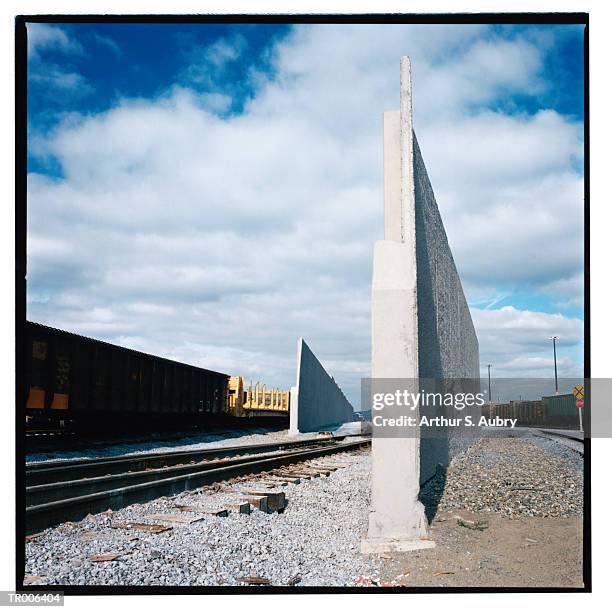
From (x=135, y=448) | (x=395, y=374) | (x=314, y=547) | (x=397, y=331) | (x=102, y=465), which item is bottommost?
(x=135, y=448)

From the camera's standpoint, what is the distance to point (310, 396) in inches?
1088

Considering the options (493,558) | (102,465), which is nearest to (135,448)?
(102,465)

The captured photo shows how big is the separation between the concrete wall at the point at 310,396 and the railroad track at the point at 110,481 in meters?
11.6

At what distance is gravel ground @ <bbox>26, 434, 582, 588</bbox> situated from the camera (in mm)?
4441

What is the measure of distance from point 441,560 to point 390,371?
67.9 inches

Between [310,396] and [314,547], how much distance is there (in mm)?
22426

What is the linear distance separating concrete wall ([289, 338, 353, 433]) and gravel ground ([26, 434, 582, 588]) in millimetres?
16159

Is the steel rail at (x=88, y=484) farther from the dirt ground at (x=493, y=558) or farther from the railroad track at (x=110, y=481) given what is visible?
the dirt ground at (x=493, y=558)

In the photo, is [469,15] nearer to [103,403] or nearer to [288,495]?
[288,495]

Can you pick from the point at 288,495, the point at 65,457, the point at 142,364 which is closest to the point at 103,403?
the point at 142,364

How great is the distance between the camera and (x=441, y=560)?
4930 mm

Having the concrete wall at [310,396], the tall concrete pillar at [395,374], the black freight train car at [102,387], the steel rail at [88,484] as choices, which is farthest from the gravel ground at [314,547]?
the concrete wall at [310,396]

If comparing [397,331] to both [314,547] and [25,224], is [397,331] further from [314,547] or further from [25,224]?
[25,224]

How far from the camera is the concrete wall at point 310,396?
24141 mm
